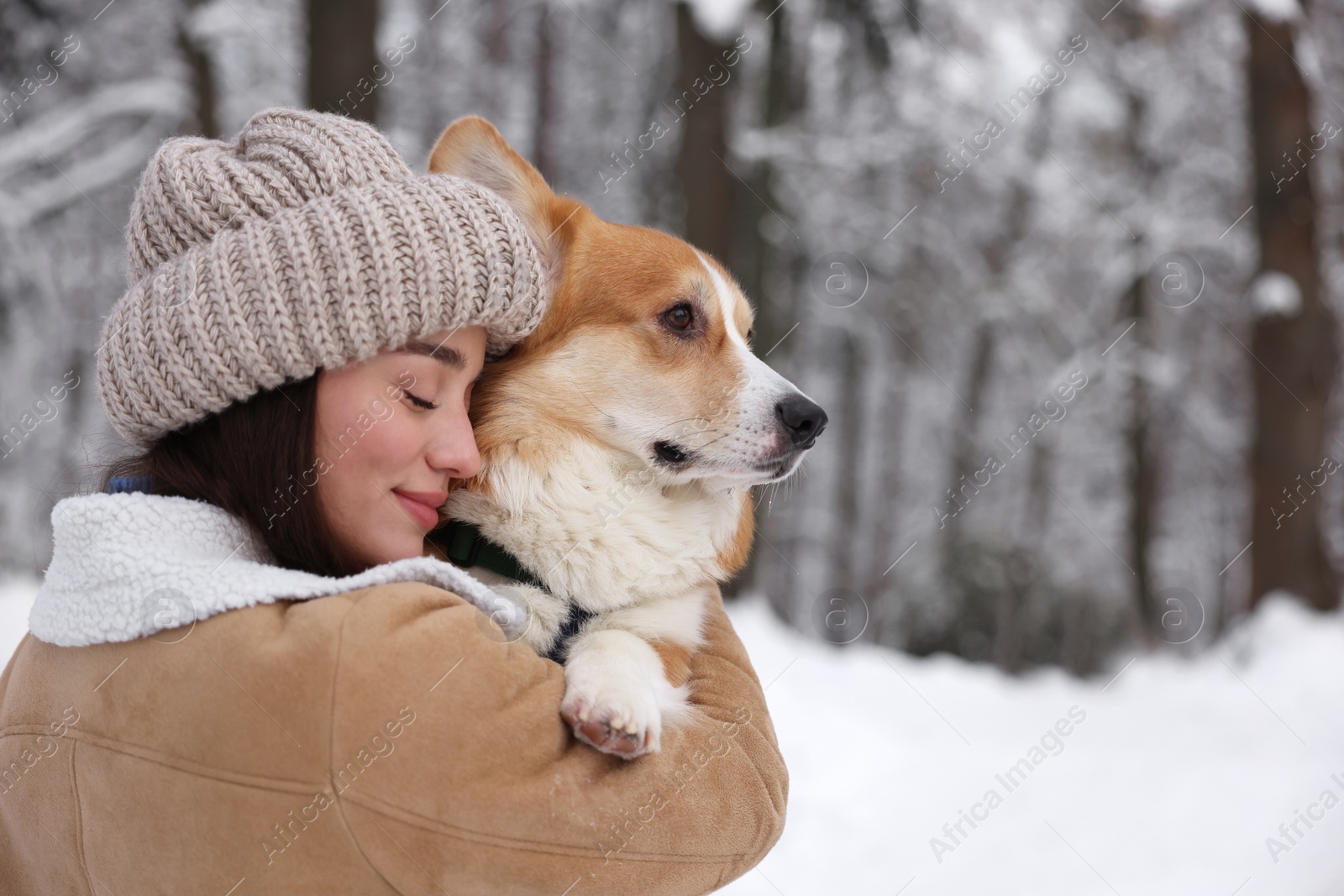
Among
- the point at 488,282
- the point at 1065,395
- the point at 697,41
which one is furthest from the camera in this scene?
the point at 1065,395

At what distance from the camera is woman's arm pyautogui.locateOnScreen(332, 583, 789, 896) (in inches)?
49.4

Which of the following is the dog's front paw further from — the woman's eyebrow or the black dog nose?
the black dog nose

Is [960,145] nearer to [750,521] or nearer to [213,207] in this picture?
[750,521]

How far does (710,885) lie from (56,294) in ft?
28.1

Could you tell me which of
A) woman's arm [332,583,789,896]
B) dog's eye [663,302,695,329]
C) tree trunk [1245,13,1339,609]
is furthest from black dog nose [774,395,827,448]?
tree trunk [1245,13,1339,609]

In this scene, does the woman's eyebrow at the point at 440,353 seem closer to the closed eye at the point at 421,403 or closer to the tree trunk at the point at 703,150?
the closed eye at the point at 421,403

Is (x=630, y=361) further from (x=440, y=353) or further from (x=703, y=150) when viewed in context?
(x=703, y=150)

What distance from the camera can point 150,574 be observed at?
134 cm

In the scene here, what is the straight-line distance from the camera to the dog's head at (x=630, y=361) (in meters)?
2.16

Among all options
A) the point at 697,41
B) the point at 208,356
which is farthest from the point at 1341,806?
the point at 697,41

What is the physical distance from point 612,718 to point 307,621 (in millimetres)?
448

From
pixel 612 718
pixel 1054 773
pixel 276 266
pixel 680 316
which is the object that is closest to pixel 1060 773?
pixel 1054 773

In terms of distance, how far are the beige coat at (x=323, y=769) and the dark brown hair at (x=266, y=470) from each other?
0.22m

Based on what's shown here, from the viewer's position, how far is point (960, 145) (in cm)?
970
